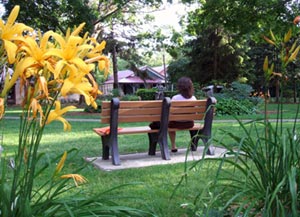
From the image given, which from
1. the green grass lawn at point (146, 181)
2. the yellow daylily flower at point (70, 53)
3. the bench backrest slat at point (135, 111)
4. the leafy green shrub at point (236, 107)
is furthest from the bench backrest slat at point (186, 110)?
the leafy green shrub at point (236, 107)

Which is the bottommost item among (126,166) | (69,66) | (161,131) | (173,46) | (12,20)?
(126,166)

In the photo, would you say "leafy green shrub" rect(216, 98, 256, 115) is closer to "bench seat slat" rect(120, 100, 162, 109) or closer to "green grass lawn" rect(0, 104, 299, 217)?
"green grass lawn" rect(0, 104, 299, 217)

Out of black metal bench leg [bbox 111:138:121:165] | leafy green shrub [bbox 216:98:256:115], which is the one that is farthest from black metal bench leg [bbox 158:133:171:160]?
leafy green shrub [bbox 216:98:256:115]

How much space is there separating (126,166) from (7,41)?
14.4ft

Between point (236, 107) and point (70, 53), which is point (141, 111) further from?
point (236, 107)

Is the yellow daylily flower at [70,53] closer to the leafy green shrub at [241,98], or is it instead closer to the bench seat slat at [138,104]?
the bench seat slat at [138,104]

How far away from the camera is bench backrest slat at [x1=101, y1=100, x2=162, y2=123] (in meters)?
5.83

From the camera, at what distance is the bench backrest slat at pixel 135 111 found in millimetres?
5828

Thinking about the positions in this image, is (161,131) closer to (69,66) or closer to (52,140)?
(52,140)

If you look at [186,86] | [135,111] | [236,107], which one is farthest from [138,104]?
[236,107]

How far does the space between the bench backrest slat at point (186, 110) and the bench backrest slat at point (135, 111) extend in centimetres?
27

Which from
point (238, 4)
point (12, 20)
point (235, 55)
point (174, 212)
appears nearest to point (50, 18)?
point (238, 4)

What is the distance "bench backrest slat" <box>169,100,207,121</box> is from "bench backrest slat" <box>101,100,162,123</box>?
27 centimetres

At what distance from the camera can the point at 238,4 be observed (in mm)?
14586
